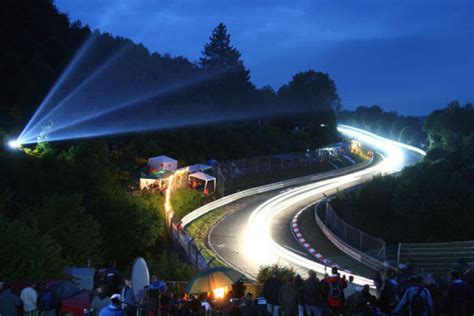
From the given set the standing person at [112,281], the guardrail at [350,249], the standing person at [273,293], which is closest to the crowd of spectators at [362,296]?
the standing person at [273,293]

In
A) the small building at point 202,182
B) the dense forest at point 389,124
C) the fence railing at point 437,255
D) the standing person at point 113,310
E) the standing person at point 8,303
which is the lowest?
the fence railing at point 437,255

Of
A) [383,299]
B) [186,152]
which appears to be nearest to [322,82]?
[186,152]

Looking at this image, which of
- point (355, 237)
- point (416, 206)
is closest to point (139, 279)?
point (355, 237)

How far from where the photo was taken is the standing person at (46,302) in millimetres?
11547

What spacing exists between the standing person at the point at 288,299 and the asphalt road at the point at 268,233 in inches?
537

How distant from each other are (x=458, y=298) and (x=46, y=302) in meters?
8.87

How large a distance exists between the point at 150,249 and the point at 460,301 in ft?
80.8

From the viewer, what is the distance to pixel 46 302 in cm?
1162

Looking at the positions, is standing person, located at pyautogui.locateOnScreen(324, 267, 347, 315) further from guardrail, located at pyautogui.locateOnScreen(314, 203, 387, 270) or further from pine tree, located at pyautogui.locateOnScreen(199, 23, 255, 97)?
pine tree, located at pyautogui.locateOnScreen(199, 23, 255, 97)

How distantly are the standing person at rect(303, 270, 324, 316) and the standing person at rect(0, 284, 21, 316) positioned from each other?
6378mm

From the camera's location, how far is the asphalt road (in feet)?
93.9

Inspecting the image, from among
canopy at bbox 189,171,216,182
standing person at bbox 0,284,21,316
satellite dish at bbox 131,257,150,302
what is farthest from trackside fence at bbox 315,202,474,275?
standing person at bbox 0,284,21,316

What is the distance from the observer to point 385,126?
153 m

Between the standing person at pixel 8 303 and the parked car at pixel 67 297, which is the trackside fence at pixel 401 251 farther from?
the standing person at pixel 8 303
